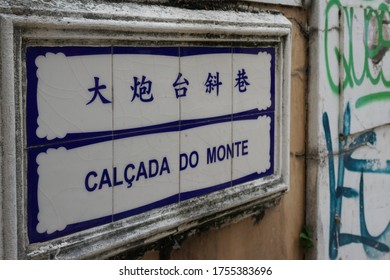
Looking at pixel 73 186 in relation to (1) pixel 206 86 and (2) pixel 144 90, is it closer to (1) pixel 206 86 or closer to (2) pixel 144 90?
(2) pixel 144 90

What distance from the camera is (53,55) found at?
1.74 metres

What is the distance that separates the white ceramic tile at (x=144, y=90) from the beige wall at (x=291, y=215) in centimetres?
73

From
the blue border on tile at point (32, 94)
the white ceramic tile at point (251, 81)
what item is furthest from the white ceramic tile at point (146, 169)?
the white ceramic tile at point (251, 81)

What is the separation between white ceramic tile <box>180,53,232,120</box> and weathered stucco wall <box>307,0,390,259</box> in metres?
0.82

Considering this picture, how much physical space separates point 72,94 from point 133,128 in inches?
10.6

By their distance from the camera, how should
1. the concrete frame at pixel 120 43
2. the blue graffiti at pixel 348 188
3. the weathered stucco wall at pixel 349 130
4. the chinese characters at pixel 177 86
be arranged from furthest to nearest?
the blue graffiti at pixel 348 188, the weathered stucco wall at pixel 349 130, the chinese characters at pixel 177 86, the concrete frame at pixel 120 43

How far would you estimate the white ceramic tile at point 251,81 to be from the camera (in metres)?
2.47

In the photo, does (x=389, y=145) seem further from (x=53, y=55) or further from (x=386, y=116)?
(x=53, y=55)

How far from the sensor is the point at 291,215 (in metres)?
3.07

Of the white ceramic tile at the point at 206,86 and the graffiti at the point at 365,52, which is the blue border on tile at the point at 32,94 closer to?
the white ceramic tile at the point at 206,86

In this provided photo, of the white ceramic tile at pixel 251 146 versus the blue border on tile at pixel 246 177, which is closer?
the blue border on tile at pixel 246 177

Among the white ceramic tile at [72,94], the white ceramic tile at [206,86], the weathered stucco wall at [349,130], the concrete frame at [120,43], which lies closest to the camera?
the concrete frame at [120,43]

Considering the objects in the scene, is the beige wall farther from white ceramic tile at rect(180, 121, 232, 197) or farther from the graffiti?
white ceramic tile at rect(180, 121, 232, 197)

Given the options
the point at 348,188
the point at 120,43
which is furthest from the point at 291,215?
the point at 120,43
